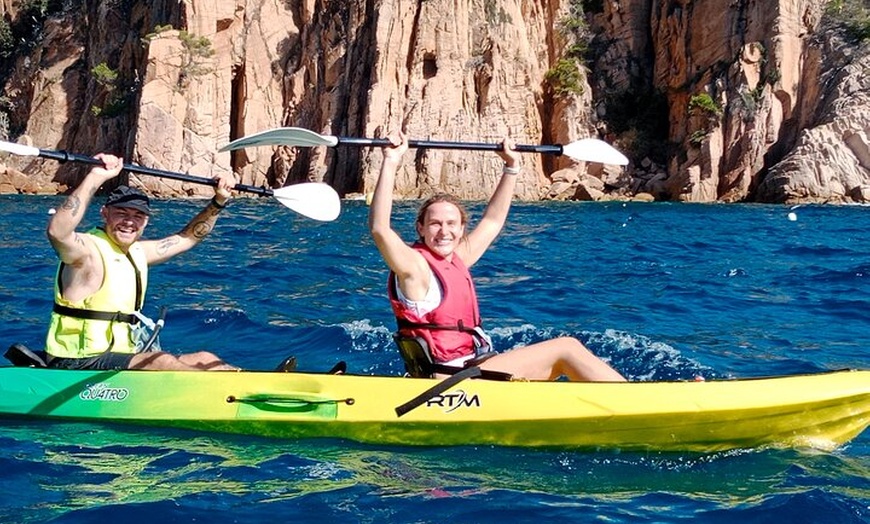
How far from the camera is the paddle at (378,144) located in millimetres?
5824

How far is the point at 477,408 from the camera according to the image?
4.94 metres

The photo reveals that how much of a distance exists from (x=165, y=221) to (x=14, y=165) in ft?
56.4

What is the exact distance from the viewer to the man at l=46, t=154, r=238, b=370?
18.1 feet

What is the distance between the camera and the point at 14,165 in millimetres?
34656

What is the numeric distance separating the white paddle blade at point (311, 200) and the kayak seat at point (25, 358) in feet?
5.75

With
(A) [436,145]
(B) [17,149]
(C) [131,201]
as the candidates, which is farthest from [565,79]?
(C) [131,201]

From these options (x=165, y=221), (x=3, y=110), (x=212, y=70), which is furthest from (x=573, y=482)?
(x=3, y=110)

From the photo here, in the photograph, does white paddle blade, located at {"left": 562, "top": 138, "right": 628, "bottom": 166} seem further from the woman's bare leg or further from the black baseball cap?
the black baseball cap

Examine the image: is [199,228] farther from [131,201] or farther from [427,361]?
[427,361]

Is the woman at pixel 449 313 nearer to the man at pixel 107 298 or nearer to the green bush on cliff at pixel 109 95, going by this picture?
the man at pixel 107 298

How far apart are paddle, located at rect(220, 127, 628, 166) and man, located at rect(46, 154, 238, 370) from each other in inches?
28.5

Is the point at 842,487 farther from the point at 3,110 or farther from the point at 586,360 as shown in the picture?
the point at 3,110

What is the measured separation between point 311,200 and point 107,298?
5.12 feet

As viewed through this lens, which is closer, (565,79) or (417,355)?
(417,355)
